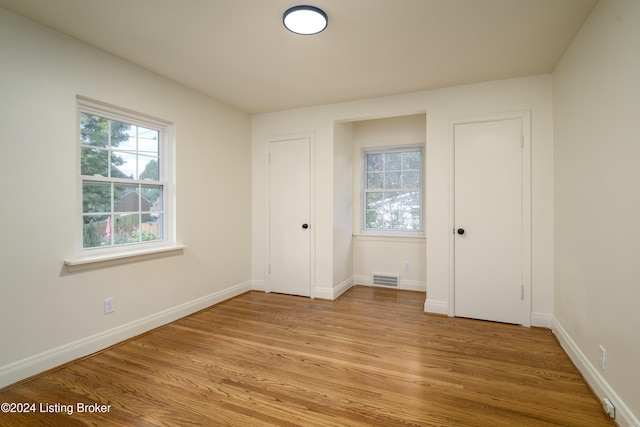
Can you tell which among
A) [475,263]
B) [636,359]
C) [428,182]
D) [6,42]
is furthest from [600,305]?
[6,42]

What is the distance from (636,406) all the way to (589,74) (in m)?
2.06

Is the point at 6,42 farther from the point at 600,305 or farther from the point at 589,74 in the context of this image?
the point at 600,305

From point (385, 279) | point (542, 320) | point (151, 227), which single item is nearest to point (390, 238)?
point (385, 279)

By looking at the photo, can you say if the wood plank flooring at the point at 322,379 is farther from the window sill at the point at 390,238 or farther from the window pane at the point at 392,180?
the window pane at the point at 392,180

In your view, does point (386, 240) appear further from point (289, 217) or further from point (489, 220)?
point (489, 220)

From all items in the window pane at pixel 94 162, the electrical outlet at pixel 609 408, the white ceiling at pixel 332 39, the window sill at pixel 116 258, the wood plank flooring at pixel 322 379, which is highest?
the white ceiling at pixel 332 39

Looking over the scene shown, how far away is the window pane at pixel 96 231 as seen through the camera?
263 cm

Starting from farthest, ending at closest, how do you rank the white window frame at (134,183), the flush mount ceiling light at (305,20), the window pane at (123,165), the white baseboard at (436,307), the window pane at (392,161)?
the window pane at (392,161) < the white baseboard at (436,307) < the window pane at (123,165) < the white window frame at (134,183) < the flush mount ceiling light at (305,20)

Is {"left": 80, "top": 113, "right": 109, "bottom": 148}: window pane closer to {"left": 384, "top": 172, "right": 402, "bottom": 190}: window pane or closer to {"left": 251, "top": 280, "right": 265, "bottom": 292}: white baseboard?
{"left": 251, "top": 280, "right": 265, "bottom": 292}: white baseboard

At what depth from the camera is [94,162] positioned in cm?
270

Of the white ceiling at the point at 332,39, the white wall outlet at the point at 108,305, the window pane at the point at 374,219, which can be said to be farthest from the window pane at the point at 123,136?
the window pane at the point at 374,219

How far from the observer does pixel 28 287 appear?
2.22 m

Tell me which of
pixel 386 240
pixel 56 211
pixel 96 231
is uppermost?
pixel 56 211

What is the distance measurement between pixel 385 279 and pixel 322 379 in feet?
8.75
